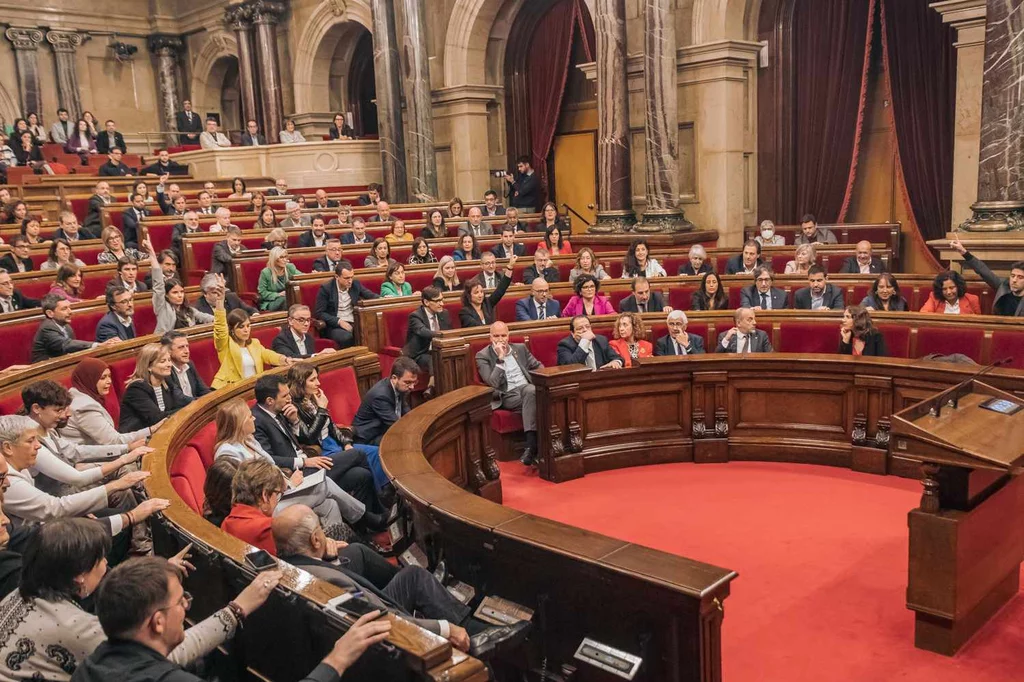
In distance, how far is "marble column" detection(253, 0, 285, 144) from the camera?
14312 millimetres

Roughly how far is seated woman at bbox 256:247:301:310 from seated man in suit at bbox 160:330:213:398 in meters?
2.00

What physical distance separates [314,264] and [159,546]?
4862 millimetres

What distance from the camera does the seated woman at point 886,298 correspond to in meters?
5.70

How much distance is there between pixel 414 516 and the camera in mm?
2949

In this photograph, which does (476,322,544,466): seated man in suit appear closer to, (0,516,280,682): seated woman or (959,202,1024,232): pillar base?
(0,516,280,682): seated woman

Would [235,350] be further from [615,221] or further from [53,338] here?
[615,221]

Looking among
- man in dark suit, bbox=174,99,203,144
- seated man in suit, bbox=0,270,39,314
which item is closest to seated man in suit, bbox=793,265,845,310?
seated man in suit, bbox=0,270,39,314

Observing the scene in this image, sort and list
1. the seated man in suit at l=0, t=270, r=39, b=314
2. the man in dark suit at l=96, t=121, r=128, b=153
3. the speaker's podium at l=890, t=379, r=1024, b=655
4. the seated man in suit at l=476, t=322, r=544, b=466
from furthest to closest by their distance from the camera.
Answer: the man in dark suit at l=96, t=121, r=128, b=153 < the seated man in suit at l=0, t=270, r=39, b=314 < the seated man in suit at l=476, t=322, r=544, b=466 < the speaker's podium at l=890, t=379, r=1024, b=655

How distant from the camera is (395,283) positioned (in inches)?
256

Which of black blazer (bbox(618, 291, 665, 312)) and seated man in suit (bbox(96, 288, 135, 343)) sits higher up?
seated man in suit (bbox(96, 288, 135, 343))

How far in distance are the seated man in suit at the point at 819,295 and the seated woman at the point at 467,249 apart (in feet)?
9.60

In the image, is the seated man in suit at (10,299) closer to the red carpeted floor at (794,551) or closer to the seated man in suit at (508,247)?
the red carpeted floor at (794,551)

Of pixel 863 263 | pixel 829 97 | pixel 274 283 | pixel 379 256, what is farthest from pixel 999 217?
pixel 274 283

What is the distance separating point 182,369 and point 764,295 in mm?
3822
